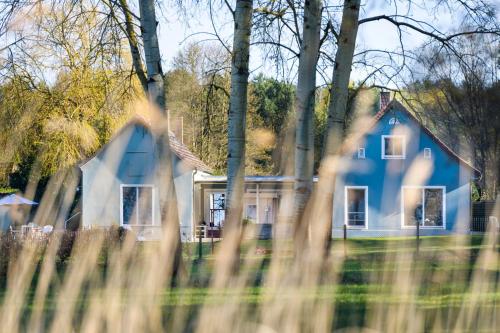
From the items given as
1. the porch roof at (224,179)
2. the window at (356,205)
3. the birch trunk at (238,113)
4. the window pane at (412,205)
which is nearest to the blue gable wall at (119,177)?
the porch roof at (224,179)

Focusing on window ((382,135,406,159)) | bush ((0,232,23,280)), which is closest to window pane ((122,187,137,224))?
window ((382,135,406,159))

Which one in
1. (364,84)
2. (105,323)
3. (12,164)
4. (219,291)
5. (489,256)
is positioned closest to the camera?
(105,323)

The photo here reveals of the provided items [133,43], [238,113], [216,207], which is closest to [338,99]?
[238,113]

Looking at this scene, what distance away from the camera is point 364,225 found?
112ft

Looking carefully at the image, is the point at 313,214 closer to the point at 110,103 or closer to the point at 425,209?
the point at 110,103

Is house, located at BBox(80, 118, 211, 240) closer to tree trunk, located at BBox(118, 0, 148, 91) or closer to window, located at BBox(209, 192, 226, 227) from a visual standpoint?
window, located at BBox(209, 192, 226, 227)

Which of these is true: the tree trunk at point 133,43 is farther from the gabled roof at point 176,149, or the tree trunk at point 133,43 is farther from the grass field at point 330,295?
the gabled roof at point 176,149

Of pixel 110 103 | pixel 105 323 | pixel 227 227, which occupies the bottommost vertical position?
pixel 105 323

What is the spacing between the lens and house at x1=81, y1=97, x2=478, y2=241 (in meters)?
32.0

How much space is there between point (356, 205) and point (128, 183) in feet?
33.5

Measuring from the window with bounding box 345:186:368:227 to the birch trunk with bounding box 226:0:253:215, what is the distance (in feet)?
74.4

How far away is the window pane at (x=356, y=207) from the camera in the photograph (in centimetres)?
3434

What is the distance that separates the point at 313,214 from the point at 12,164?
29.6m

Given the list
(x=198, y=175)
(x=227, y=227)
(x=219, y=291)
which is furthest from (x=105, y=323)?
(x=198, y=175)
